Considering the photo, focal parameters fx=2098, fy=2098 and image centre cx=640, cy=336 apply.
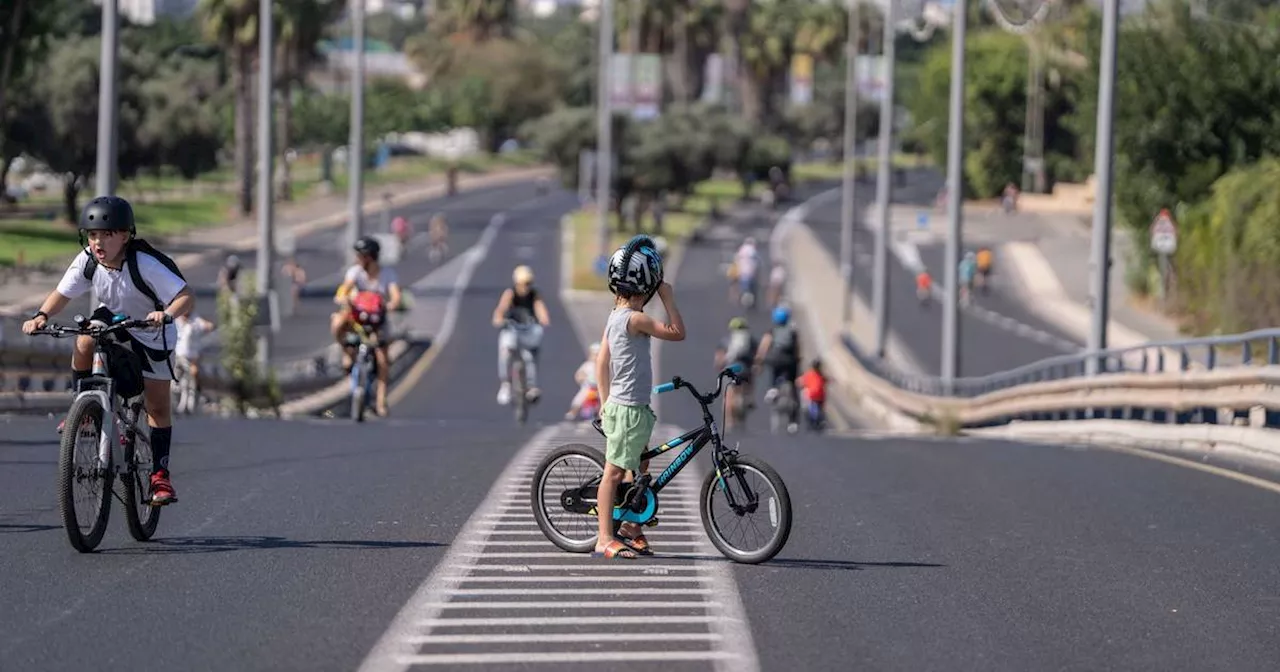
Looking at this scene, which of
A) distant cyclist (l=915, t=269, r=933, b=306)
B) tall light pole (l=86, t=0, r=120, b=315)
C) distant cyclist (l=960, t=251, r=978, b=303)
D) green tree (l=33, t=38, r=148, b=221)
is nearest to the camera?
tall light pole (l=86, t=0, r=120, b=315)

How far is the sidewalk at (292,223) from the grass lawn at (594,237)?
849cm

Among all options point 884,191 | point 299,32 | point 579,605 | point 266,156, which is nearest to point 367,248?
point 579,605

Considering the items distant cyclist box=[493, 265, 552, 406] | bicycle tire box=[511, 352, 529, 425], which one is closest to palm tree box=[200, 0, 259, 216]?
bicycle tire box=[511, 352, 529, 425]

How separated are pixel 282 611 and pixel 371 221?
8862 cm

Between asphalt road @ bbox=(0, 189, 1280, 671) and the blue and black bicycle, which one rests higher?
the blue and black bicycle

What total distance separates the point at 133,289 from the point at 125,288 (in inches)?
1.5

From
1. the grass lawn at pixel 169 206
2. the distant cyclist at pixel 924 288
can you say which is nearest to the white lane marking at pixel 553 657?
the grass lawn at pixel 169 206

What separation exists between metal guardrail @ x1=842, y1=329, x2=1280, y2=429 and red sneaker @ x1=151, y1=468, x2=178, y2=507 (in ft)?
32.6

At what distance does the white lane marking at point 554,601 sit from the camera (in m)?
8.07

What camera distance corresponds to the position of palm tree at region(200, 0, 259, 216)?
87.3 m

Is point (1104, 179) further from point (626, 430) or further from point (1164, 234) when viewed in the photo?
point (626, 430)

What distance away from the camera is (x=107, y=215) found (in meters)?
10.1

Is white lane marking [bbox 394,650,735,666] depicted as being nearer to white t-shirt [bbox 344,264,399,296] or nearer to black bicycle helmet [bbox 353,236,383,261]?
black bicycle helmet [bbox 353,236,383,261]

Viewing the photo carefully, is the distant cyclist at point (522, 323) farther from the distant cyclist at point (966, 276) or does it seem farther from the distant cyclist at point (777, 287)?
the distant cyclist at point (966, 276)
